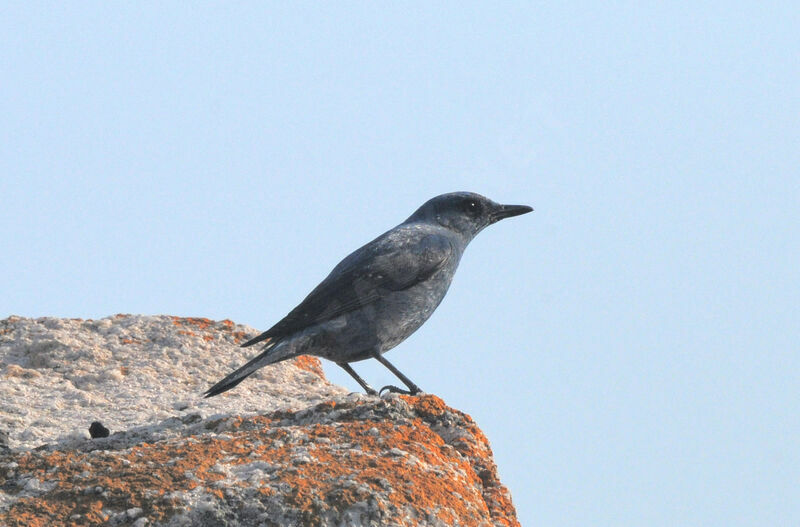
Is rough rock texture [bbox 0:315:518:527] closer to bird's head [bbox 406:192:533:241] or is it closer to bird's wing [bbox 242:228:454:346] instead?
bird's wing [bbox 242:228:454:346]

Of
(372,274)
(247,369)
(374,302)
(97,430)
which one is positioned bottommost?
(97,430)

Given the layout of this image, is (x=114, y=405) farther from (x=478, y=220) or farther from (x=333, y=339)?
(x=478, y=220)

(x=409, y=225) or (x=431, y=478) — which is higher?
(x=409, y=225)

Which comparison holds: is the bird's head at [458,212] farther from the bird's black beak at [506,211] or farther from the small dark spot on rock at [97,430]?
the small dark spot on rock at [97,430]

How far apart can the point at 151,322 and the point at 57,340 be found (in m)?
0.65

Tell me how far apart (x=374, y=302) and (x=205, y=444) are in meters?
2.44

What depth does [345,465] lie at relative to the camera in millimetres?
4227

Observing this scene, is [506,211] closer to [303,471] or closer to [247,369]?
[247,369]

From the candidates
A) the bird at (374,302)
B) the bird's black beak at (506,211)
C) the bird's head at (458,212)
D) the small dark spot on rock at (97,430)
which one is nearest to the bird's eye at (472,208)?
the bird's head at (458,212)

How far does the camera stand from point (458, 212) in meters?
7.89

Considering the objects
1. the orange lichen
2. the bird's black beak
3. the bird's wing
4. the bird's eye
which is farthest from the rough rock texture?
the bird's black beak

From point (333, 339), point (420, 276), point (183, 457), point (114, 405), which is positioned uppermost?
point (420, 276)

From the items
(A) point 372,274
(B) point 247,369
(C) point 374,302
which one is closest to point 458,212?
(A) point 372,274

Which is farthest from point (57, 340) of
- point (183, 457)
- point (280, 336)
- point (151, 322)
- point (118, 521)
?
point (118, 521)
